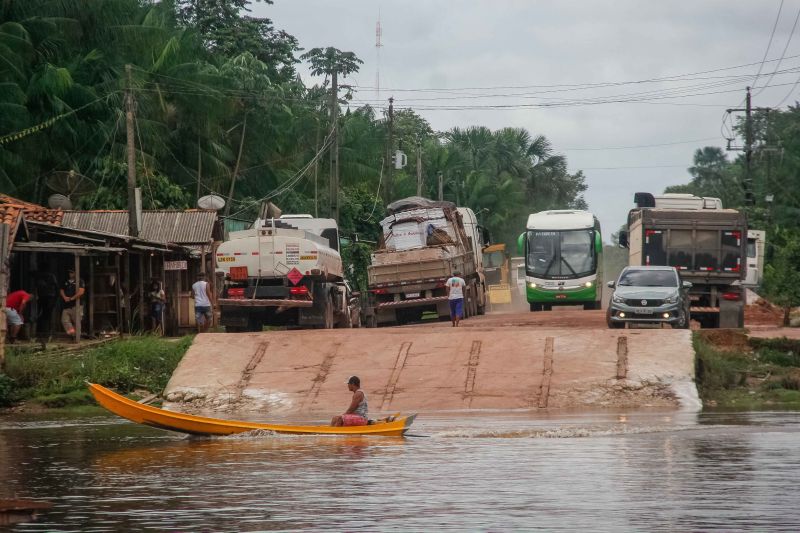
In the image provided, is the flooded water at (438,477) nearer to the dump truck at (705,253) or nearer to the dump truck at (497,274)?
the dump truck at (705,253)

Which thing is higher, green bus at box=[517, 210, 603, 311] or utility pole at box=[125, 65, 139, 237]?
utility pole at box=[125, 65, 139, 237]

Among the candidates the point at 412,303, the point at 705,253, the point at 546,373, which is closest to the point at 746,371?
the point at 546,373

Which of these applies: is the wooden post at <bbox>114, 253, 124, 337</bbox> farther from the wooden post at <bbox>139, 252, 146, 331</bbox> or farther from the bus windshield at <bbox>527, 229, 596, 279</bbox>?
the bus windshield at <bbox>527, 229, 596, 279</bbox>

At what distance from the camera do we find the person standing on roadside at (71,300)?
102 ft

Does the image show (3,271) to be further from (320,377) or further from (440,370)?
(440,370)

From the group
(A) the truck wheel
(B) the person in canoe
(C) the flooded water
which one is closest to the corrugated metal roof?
(A) the truck wheel

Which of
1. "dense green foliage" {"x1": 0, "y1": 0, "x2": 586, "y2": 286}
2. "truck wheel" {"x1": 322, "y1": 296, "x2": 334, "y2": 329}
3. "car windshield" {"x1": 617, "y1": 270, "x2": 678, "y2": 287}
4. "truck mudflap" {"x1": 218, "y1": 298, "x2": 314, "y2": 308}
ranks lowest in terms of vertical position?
"truck wheel" {"x1": 322, "y1": 296, "x2": 334, "y2": 329}

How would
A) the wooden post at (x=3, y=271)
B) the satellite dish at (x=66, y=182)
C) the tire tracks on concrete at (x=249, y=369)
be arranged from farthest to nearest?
the satellite dish at (x=66, y=182) < the wooden post at (x=3, y=271) < the tire tracks on concrete at (x=249, y=369)

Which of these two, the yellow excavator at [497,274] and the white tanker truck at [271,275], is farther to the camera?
the yellow excavator at [497,274]

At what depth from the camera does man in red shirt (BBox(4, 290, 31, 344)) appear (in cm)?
2934

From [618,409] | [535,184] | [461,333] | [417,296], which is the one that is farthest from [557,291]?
[535,184]

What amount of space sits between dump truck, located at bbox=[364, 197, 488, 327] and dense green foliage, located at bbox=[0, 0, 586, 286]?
10.4 m

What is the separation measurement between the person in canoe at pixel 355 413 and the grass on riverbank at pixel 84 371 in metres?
8.39

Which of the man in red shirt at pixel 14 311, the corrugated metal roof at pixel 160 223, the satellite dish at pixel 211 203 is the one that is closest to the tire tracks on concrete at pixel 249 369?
the man in red shirt at pixel 14 311
